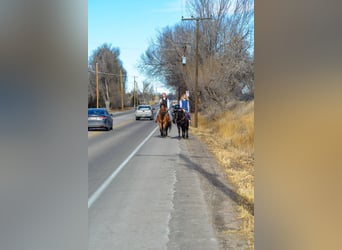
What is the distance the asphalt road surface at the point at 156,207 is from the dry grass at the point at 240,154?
183 mm

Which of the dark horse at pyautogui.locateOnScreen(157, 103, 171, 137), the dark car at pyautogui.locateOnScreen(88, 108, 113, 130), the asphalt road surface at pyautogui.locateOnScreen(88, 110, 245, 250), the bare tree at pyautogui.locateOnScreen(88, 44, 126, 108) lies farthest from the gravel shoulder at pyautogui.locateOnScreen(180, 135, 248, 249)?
the bare tree at pyautogui.locateOnScreen(88, 44, 126, 108)

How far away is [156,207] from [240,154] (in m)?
6.36

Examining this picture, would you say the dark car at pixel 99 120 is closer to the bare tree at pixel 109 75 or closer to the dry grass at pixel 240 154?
the dry grass at pixel 240 154

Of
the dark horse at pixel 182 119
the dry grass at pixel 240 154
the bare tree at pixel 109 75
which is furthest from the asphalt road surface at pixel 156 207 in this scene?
the bare tree at pixel 109 75

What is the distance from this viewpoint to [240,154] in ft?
37.5

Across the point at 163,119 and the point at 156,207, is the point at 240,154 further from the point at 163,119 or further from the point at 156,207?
the point at 156,207

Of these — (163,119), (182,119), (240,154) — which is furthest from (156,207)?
(163,119)

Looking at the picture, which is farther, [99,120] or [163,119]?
[99,120]

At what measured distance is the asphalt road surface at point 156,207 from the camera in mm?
4016
